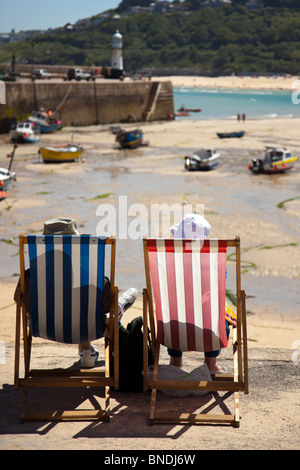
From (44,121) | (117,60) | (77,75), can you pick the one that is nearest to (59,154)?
(44,121)

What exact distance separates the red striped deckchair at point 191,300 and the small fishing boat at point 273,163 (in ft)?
60.7

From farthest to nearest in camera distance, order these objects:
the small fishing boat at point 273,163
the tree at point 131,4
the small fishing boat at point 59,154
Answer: the tree at point 131,4 < the small fishing boat at point 59,154 < the small fishing boat at point 273,163

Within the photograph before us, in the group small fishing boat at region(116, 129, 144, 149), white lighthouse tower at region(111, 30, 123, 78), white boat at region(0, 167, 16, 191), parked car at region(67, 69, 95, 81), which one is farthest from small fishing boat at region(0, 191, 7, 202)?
white lighthouse tower at region(111, 30, 123, 78)

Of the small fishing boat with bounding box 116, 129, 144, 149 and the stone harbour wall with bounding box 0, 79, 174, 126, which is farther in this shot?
the stone harbour wall with bounding box 0, 79, 174, 126

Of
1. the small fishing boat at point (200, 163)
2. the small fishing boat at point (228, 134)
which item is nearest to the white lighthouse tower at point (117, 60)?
the small fishing boat at point (228, 134)

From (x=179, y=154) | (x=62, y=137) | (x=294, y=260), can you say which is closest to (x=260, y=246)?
(x=294, y=260)

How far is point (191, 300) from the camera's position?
4.09 m

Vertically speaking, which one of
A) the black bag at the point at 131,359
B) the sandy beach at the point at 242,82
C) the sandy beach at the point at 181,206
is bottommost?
the sandy beach at the point at 181,206

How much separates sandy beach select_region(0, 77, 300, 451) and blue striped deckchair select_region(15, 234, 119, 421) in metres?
0.28

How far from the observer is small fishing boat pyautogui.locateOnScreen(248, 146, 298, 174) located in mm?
22219

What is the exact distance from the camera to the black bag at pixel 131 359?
4.29 meters

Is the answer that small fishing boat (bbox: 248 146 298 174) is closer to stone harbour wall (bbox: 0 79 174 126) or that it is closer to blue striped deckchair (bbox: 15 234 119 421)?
stone harbour wall (bbox: 0 79 174 126)

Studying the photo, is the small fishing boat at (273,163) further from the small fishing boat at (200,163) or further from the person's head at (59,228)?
the person's head at (59,228)
